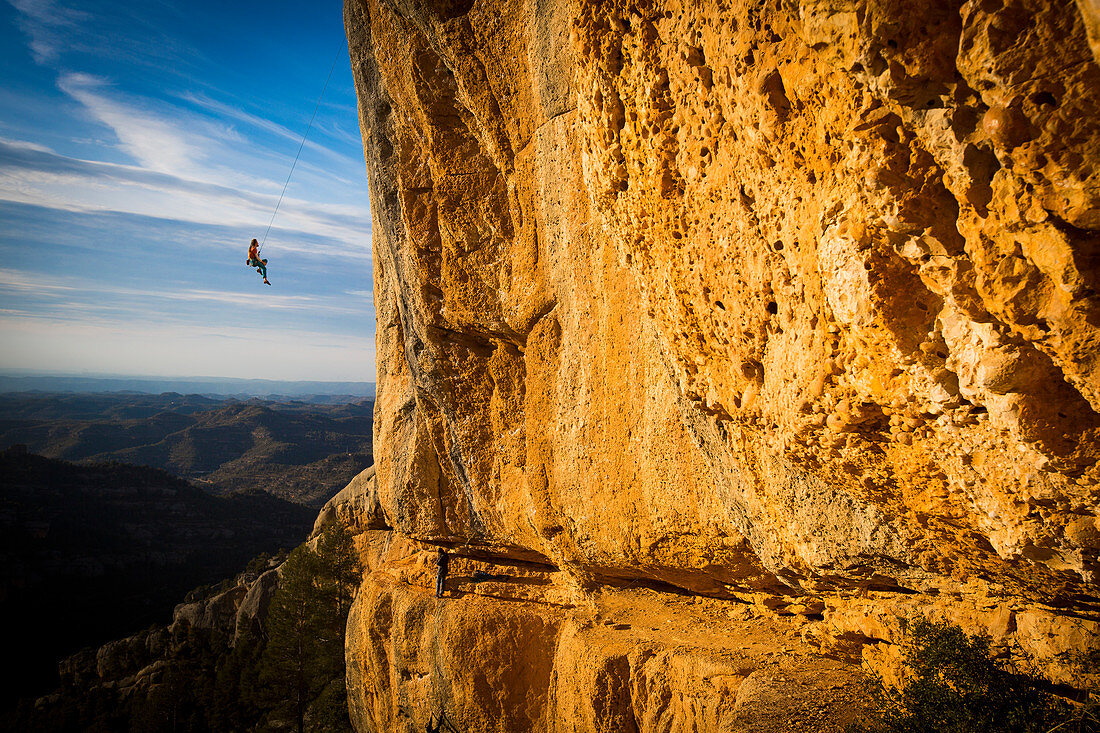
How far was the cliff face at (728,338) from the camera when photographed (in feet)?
11.7

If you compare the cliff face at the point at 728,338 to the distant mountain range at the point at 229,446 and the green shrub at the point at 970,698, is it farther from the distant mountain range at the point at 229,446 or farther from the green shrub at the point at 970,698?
the distant mountain range at the point at 229,446

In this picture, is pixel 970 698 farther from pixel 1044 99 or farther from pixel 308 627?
pixel 308 627

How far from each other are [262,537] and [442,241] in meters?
47.9

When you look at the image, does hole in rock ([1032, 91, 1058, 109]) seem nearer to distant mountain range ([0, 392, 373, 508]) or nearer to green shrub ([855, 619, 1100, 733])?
green shrub ([855, 619, 1100, 733])

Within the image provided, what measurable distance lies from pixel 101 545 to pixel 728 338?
57.0 meters

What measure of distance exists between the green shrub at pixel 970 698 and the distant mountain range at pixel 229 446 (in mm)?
69091

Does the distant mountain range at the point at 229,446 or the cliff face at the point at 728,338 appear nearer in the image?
the cliff face at the point at 728,338

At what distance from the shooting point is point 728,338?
6047 mm

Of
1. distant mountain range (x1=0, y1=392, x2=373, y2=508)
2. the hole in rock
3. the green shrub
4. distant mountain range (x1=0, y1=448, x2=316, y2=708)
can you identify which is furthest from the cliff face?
distant mountain range (x1=0, y1=392, x2=373, y2=508)

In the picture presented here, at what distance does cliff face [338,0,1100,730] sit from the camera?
11.7 ft

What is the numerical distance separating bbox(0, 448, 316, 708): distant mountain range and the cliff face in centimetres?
3807

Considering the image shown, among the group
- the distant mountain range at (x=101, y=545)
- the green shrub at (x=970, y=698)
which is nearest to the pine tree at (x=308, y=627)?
the green shrub at (x=970, y=698)

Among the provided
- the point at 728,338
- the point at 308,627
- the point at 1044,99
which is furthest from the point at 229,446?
the point at 1044,99

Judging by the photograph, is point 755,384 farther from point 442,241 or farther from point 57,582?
point 57,582
